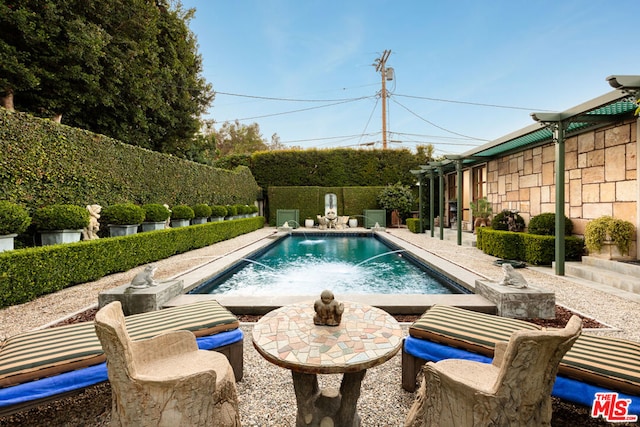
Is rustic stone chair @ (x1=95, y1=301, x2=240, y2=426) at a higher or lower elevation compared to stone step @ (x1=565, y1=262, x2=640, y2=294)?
higher

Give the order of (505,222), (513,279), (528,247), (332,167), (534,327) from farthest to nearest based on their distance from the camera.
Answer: (332,167), (505,222), (528,247), (513,279), (534,327)

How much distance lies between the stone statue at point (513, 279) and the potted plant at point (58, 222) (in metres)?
6.32

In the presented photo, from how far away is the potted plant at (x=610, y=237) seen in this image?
4578 millimetres

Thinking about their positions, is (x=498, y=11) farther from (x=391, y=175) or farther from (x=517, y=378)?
(x=517, y=378)

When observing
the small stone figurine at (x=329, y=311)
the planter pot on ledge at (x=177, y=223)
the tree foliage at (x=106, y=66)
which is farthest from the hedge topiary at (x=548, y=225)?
the tree foliage at (x=106, y=66)

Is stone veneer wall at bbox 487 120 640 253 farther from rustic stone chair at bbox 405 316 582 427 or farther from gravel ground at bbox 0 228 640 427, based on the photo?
rustic stone chair at bbox 405 316 582 427

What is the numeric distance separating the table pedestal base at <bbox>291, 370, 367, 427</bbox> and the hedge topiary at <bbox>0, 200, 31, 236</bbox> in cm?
459

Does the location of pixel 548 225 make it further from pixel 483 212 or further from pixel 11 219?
pixel 11 219

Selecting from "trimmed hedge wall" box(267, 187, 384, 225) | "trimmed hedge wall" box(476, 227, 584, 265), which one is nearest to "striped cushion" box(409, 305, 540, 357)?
"trimmed hedge wall" box(476, 227, 584, 265)

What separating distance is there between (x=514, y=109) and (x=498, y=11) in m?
16.2

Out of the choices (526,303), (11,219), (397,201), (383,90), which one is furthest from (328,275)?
(383,90)

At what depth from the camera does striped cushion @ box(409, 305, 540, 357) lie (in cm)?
175

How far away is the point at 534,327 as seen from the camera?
2.08 meters

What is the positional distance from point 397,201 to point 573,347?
13.2 m
